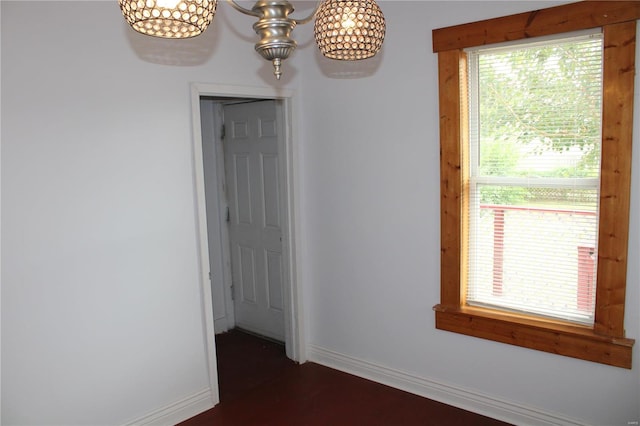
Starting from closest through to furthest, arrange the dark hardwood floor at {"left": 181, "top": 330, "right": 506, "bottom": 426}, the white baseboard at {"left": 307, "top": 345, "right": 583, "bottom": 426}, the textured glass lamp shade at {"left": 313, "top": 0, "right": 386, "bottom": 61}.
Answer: the textured glass lamp shade at {"left": 313, "top": 0, "right": 386, "bottom": 61}, the white baseboard at {"left": 307, "top": 345, "right": 583, "bottom": 426}, the dark hardwood floor at {"left": 181, "top": 330, "right": 506, "bottom": 426}

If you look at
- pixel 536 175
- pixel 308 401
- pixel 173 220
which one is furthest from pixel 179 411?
pixel 536 175

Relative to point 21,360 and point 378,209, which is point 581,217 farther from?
point 21,360

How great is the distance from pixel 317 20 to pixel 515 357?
94.8 inches

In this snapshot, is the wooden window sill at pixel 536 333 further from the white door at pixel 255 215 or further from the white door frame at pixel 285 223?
the white door at pixel 255 215

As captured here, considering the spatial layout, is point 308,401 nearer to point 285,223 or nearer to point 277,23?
point 285,223

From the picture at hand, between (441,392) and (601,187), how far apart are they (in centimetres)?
166

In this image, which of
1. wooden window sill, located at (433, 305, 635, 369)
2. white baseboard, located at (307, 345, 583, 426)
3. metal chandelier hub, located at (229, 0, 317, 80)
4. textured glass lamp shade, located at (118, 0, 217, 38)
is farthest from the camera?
white baseboard, located at (307, 345, 583, 426)

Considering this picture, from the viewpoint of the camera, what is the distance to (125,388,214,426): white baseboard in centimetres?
317

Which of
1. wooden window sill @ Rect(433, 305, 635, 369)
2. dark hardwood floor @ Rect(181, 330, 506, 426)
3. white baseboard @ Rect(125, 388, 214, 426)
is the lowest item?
dark hardwood floor @ Rect(181, 330, 506, 426)

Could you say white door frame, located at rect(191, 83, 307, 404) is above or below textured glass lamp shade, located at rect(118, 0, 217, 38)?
below

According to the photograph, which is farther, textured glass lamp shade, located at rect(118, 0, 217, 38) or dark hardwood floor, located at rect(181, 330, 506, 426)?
dark hardwood floor, located at rect(181, 330, 506, 426)

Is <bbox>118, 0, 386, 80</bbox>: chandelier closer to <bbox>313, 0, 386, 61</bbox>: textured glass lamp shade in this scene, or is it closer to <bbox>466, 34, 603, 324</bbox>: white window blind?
<bbox>313, 0, 386, 61</bbox>: textured glass lamp shade

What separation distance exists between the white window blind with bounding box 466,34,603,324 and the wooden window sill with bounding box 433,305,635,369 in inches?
3.0

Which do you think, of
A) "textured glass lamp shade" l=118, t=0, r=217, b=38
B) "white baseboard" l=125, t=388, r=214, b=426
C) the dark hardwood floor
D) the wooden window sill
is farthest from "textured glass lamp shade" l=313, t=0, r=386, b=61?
"white baseboard" l=125, t=388, r=214, b=426
